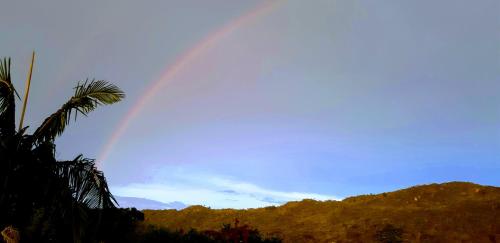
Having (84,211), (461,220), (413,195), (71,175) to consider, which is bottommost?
(84,211)

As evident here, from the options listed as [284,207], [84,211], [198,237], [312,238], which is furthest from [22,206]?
[284,207]

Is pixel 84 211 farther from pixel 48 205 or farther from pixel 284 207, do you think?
pixel 284 207

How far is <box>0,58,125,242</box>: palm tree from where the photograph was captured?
12.3 m

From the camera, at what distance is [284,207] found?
27.3 meters

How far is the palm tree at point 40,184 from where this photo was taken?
12266 millimetres

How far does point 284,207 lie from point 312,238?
592 centimetres

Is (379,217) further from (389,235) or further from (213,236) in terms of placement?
(213,236)

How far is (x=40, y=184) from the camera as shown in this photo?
12.8 metres

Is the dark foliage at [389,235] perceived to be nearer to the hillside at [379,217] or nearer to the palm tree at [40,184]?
the hillside at [379,217]

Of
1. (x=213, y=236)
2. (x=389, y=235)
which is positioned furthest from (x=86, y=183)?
(x=389, y=235)

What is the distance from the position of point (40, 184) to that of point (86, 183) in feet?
3.95

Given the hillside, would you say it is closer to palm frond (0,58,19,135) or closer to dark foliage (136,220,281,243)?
dark foliage (136,220,281,243)

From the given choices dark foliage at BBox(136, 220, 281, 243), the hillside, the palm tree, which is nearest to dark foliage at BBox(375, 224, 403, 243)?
the hillside

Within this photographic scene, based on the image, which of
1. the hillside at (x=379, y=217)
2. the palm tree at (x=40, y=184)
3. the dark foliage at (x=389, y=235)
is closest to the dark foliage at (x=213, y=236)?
the palm tree at (x=40, y=184)
